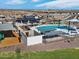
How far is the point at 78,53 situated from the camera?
737 inches

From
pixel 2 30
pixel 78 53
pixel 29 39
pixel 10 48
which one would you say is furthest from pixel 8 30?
pixel 78 53

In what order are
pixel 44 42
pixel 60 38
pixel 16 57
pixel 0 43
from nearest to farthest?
pixel 16 57 → pixel 0 43 → pixel 44 42 → pixel 60 38

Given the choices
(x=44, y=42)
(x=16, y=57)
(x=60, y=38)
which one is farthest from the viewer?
(x=60, y=38)

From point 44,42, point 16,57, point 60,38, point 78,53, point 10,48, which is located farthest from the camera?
point 60,38

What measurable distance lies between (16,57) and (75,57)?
391 centimetres

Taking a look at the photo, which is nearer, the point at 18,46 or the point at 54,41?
the point at 18,46

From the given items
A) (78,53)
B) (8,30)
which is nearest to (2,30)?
(8,30)

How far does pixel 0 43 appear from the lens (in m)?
24.6

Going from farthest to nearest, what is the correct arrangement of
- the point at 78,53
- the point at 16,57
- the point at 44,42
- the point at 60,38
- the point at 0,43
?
the point at 60,38
the point at 44,42
the point at 0,43
the point at 78,53
the point at 16,57

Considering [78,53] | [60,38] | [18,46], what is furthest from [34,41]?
[78,53]

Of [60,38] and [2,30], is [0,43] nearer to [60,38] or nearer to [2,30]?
[2,30]

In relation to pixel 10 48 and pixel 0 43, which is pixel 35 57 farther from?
pixel 0 43

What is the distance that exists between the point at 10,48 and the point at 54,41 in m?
6.34

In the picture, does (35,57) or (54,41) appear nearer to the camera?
(35,57)
